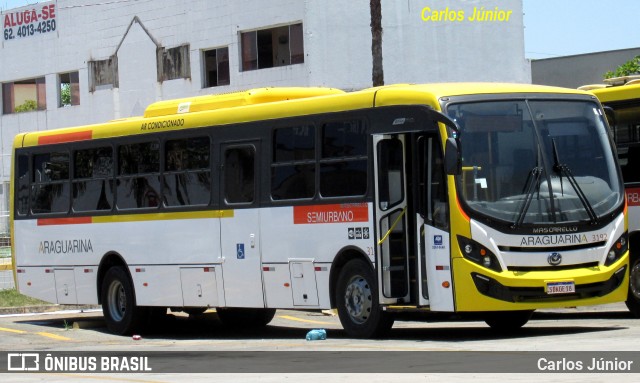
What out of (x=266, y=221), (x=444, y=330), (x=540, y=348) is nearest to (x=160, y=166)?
(x=266, y=221)

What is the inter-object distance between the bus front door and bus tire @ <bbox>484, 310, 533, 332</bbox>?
1.60 meters

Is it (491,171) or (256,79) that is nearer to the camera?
(491,171)

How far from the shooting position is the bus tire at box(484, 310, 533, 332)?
17734mm

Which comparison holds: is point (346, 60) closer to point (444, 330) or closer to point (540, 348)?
point (444, 330)

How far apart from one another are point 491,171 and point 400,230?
1530 mm

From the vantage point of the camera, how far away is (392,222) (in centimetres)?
1681

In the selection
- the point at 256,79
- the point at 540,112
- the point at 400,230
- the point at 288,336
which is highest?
the point at 256,79

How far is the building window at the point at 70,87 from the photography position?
55.8 m

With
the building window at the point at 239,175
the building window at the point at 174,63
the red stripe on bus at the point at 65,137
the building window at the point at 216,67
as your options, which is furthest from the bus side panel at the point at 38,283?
the building window at the point at 174,63

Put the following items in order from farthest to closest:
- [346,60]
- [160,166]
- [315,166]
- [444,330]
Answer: [346,60] → [160,166] → [444,330] → [315,166]

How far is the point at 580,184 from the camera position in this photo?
54.0ft

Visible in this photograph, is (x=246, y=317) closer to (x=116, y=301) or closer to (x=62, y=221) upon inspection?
(x=116, y=301)

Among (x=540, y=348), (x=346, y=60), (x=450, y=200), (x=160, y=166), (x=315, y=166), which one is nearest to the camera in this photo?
(x=540, y=348)

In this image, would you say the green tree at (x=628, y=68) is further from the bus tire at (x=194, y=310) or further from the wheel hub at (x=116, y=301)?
the wheel hub at (x=116, y=301)
